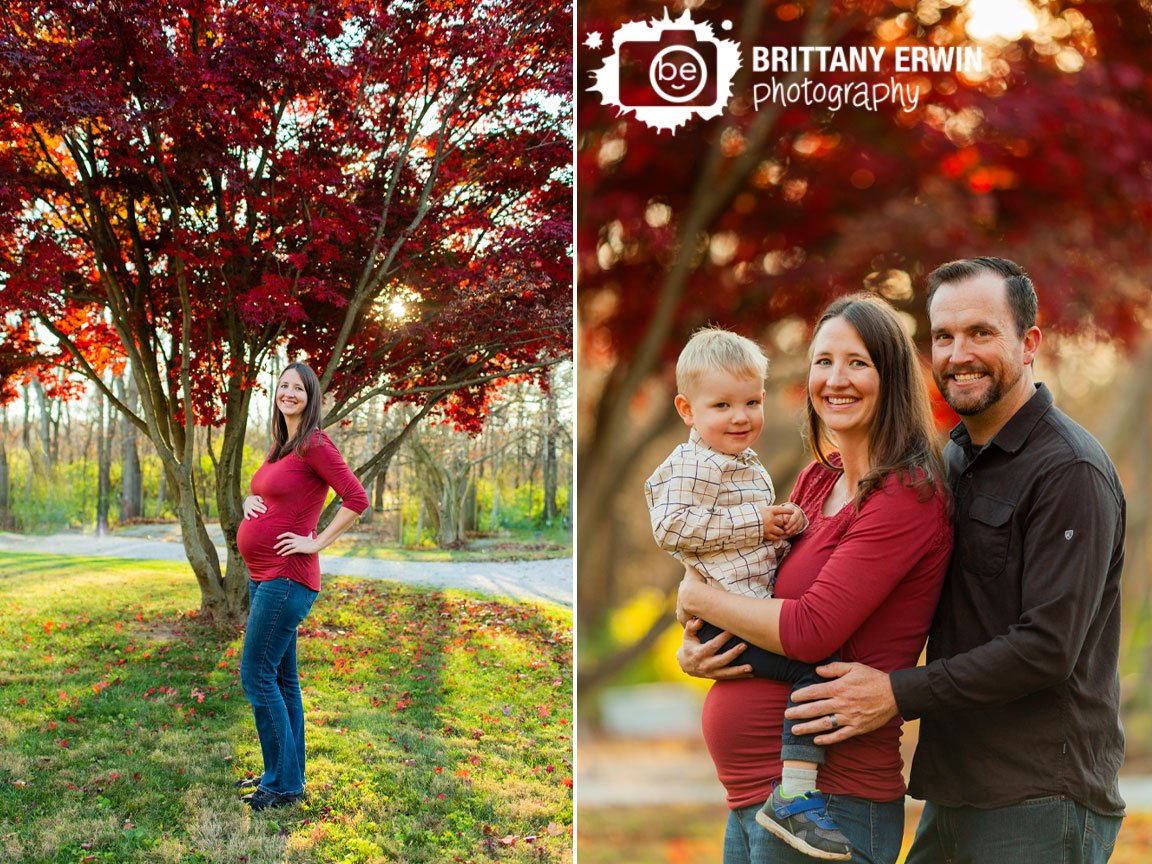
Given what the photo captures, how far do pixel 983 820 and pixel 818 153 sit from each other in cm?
185

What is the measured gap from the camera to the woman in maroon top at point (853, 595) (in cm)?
156

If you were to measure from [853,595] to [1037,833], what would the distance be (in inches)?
21.8

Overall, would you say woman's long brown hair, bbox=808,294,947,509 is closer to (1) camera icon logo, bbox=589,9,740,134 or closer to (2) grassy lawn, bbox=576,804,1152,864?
(1) camera icon logo, bbox=589,9,740,134

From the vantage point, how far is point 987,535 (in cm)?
164

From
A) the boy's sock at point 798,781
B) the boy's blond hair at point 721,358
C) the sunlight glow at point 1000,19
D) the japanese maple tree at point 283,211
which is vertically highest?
the sunlight glow at point 1000,19

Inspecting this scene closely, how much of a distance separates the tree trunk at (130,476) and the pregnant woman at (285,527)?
0.83 metres

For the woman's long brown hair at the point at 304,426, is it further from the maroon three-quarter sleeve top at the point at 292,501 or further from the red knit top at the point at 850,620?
the red knit top at the point at 850,620

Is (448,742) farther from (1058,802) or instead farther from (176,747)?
(1058,802)

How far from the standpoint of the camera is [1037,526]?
1586 mm

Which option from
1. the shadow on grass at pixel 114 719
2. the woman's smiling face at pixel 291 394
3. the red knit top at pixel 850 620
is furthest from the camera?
the shadow on grass at pixel 114 719

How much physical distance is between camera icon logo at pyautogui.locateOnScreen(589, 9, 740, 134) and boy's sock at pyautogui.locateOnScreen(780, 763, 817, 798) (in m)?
1.88

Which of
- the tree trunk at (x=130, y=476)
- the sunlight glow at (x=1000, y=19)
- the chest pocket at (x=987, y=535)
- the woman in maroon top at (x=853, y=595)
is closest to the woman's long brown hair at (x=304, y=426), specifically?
the tree trunk at (x=130, y=476)

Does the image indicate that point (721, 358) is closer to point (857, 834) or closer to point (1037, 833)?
point (857, 834)

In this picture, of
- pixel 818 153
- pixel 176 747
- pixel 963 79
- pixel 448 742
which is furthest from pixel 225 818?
pixel 963 79
